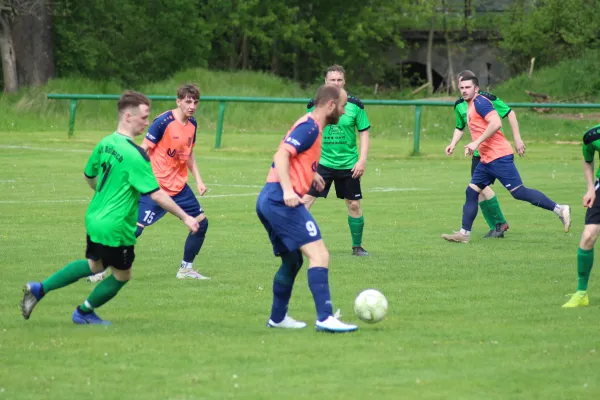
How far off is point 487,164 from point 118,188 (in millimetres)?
6805

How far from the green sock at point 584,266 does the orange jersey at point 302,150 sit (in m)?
2.60

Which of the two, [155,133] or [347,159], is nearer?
[155,133]

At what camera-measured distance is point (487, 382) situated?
6496 mm

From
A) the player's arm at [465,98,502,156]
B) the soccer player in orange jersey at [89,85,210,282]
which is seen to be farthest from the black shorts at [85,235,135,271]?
the player's arm at [465,98,502,156]

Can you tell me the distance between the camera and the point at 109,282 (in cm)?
819

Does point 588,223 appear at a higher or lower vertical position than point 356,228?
higher

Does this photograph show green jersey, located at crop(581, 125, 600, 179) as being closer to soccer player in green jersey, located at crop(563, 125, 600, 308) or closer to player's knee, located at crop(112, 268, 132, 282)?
soccer player in green jersey, located at crop(563, 125, 600, 308)

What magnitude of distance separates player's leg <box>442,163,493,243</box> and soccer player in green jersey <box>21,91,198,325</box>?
605cm

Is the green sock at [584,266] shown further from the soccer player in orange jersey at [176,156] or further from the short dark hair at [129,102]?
the short dark hair at [129,102]

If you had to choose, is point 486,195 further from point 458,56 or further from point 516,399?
point 458,56

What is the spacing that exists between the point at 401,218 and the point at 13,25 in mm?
28106

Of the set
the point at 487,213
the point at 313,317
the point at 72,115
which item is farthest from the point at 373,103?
the point at 313,317

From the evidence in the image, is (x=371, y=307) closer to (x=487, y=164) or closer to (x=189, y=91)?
(x=189, y=91)

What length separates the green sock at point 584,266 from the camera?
9.20m
